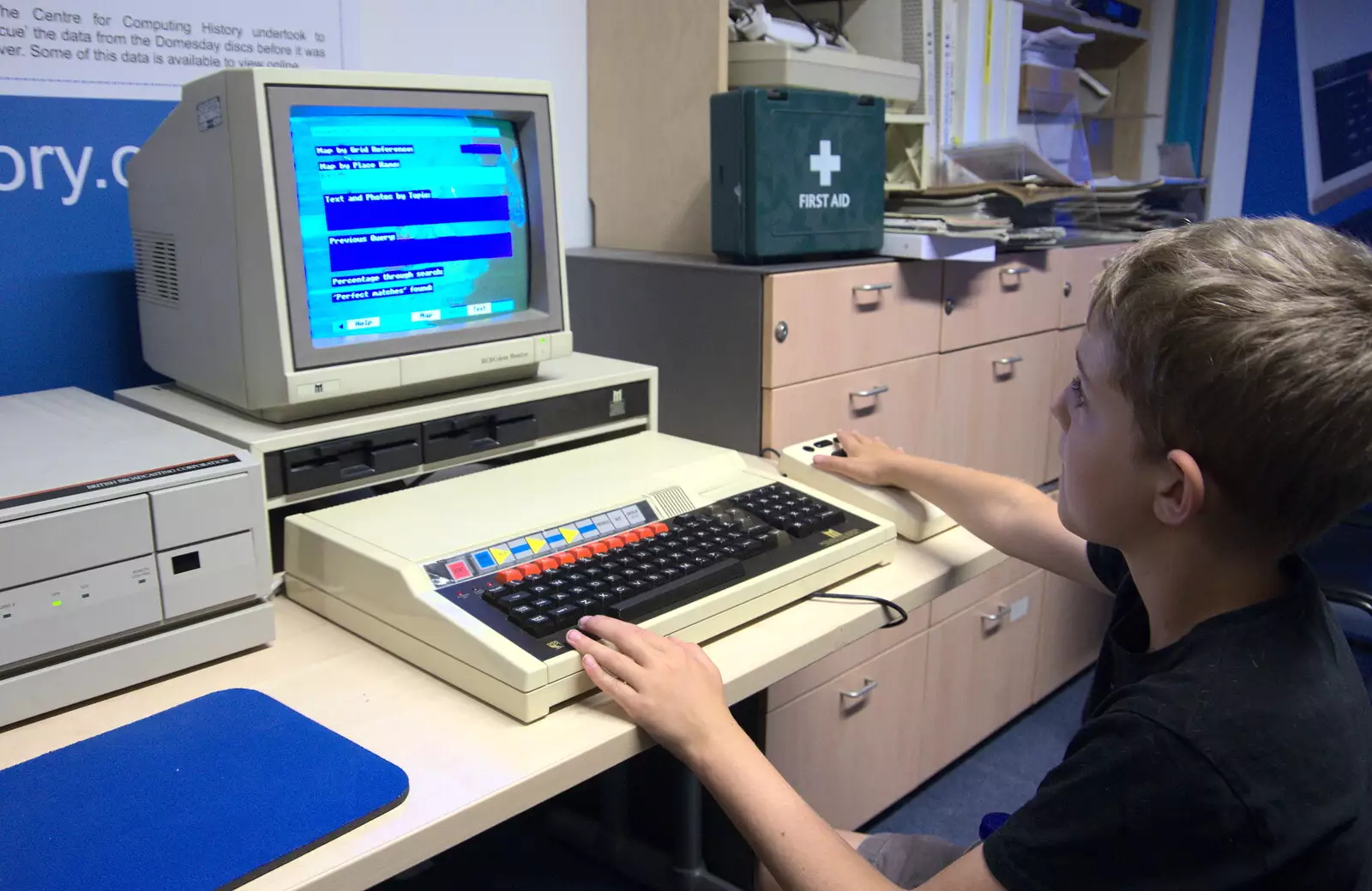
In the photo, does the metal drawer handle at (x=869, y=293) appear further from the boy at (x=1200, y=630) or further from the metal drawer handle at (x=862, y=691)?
the boy at (x=1200, y=630)

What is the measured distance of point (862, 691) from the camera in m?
1.87

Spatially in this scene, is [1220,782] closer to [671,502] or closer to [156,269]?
[671,502]

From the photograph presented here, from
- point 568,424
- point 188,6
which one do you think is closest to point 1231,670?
point 568,424

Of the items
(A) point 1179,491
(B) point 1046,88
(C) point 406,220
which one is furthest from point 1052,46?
(A) point 1179,491

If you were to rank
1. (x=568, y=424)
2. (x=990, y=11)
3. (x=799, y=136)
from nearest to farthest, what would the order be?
1. (x=568, y=424)
2. (x=799, y=136)
3. (x=990, y=11)

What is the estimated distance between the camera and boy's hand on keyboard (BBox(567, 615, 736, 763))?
817mm

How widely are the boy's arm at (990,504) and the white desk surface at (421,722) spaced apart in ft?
0.57

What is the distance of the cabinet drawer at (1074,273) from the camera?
2.13m

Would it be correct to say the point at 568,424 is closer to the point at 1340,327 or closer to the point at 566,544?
the point at 566,544

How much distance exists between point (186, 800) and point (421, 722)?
0.17m

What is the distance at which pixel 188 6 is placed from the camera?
1.35m

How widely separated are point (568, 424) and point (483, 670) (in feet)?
1.69

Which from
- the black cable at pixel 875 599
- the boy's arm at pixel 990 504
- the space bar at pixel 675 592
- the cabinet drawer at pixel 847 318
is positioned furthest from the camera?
the cabinet drawer at pixel 847 318

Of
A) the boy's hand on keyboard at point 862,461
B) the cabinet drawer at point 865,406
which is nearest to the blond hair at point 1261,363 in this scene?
the boy's hand on keyboard at point 862,461
